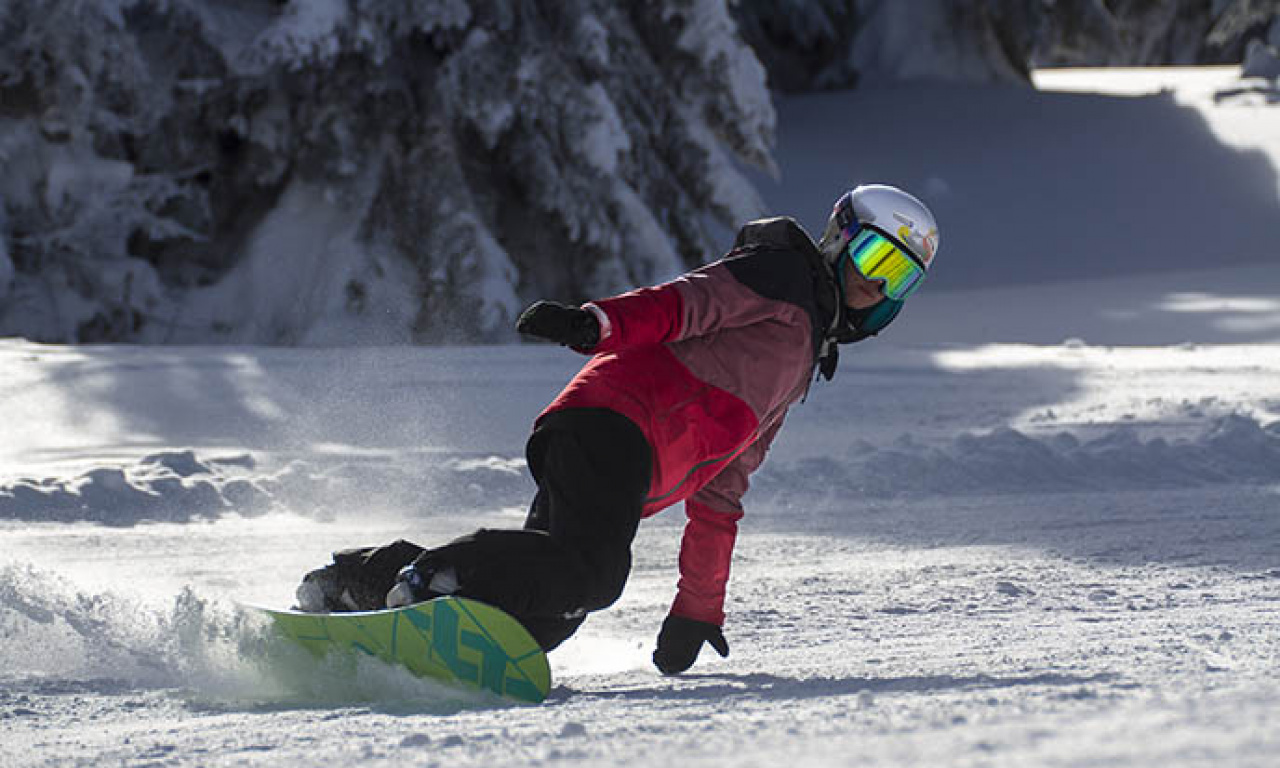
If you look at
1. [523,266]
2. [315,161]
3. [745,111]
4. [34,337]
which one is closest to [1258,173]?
[745,111]

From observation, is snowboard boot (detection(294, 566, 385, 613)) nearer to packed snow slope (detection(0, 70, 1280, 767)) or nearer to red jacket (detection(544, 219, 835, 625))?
→ packed snow slope (detection(0, 70, 1280, 767))

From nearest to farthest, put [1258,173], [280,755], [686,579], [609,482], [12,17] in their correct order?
[280,755]
[609,482]
[686,579]
[12,17]
[1258,173]

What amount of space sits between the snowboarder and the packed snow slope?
208 mm

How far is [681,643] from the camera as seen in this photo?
11.7ft

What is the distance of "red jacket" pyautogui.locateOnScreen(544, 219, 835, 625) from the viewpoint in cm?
324

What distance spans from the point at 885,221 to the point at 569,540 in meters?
0.99

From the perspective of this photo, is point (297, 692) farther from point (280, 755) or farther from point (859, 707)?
point (859, 707)

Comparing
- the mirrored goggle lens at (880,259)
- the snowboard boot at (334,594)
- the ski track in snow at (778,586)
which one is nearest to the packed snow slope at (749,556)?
the ski track in snow at (778,586)

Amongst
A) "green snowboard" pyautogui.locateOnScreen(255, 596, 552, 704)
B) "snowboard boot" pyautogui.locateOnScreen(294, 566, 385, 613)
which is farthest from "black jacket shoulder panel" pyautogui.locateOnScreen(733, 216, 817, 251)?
"snowboard boot" pyautogui.locateOnScreen(294, 566, 385, 613)

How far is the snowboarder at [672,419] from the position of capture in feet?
10.3

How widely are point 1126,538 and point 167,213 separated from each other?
916cm

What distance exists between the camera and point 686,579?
11.8 feet

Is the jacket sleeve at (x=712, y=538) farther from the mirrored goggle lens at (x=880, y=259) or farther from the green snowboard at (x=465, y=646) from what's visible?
the green snowboard at (x=465, y=646)

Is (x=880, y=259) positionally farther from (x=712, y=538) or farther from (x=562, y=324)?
(x=562, y=324)
